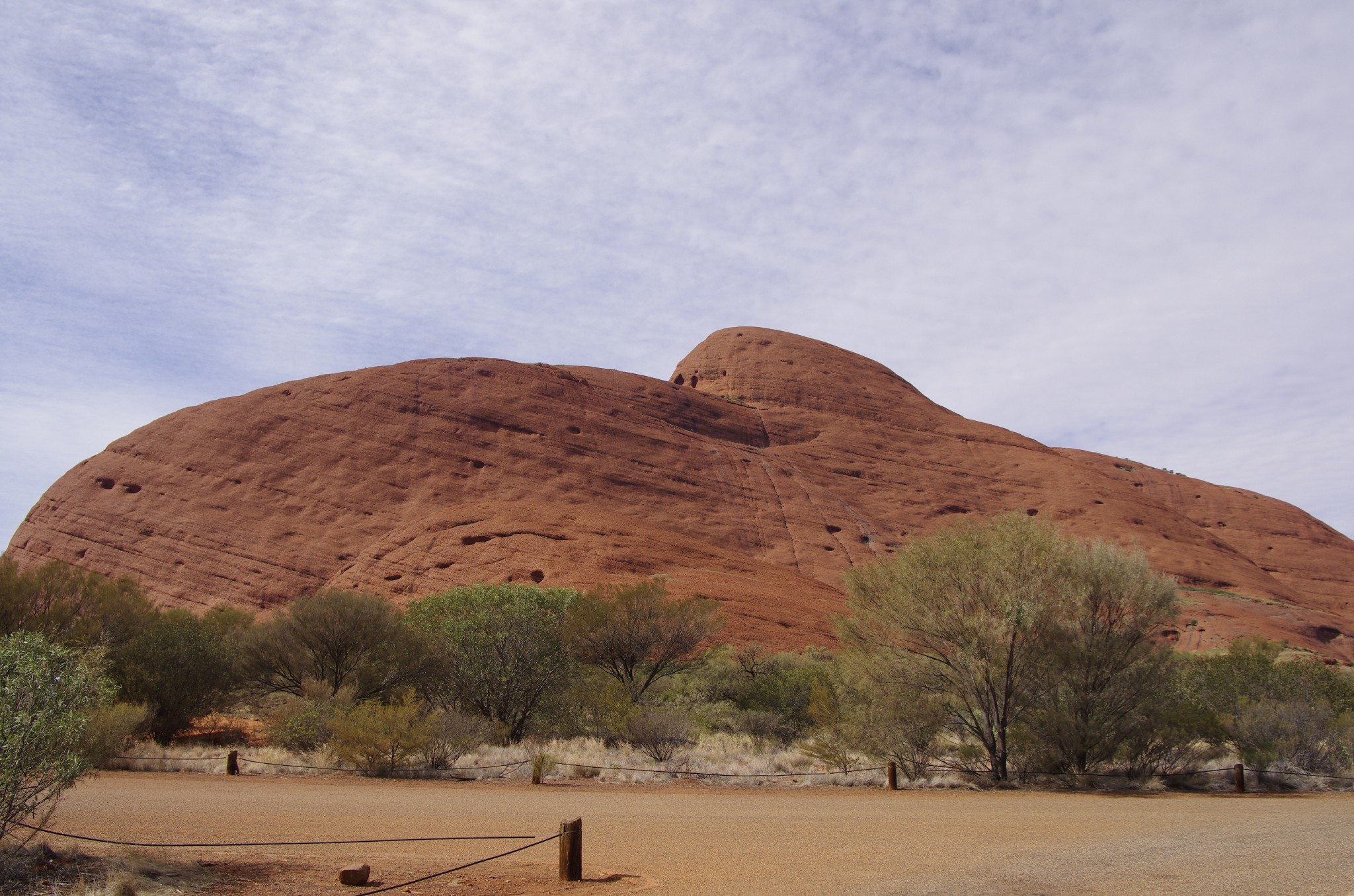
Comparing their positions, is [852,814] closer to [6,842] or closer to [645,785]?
[645,785]

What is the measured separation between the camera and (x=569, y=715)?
69.2 feet

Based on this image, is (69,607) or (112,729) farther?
(69,607)

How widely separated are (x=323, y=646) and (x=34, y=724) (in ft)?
57.3

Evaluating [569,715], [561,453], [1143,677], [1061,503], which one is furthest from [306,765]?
[1061,503]

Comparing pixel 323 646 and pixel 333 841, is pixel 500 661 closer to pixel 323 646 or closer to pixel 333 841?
pixel 323 646

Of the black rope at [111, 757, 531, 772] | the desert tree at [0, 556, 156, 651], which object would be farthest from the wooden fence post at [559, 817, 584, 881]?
the desert tree at [0, 556, 156, 651]

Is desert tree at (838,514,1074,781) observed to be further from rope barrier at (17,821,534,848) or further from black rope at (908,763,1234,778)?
rope barrier at (17,821,534,848)

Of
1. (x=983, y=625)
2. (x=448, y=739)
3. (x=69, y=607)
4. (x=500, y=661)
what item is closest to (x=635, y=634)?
(x=500, y=661)

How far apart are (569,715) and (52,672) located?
49.8 ft

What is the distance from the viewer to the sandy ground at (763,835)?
23.1 ft

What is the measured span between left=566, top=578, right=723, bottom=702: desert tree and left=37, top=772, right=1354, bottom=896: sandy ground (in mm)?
8272

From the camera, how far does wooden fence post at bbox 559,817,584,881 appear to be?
7133 mm

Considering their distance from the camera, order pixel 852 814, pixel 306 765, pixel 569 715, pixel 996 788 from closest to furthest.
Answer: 1. pixel 852 814
2. pixel 996 788
3. pixel 306 765
4. pixel 569 715

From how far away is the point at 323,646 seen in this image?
75.0 feet
